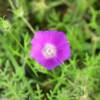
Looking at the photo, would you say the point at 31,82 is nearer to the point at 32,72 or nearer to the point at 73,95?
the point at 32,72

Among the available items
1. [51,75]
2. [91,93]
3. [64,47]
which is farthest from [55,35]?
[91,93]

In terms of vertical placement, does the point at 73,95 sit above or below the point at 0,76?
below

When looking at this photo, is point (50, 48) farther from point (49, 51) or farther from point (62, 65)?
point (62, 65)

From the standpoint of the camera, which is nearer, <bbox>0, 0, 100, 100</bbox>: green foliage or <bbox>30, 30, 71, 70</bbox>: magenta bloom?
<bbox>0, 0, 100, 100</bbox>: green foliage

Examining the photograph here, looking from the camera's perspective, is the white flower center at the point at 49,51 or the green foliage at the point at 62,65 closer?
the green foliage at the point at 62,65

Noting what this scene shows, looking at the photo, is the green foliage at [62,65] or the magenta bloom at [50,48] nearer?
the green foliage at [62,65]
